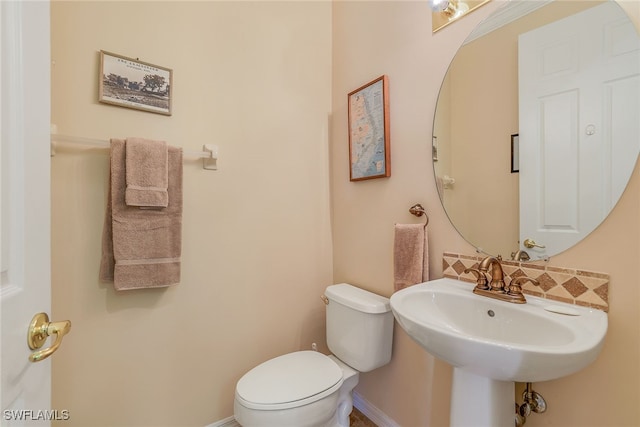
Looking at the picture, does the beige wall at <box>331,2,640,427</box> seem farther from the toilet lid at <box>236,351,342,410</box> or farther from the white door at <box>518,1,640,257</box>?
the toilet lid at <box>236,351,342,410</box>

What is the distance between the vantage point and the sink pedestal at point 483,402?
32.4 inches

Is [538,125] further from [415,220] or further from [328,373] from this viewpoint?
[328,373]

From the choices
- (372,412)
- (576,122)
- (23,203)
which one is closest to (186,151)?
(23,203)

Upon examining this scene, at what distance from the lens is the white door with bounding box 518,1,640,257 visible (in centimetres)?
76

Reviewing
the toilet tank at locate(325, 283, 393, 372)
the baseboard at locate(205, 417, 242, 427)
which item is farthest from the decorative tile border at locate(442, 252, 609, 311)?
the baseboard at locate(205, 417, 242, 427)

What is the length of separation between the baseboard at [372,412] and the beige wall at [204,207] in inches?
16.8

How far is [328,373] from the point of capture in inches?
48.5

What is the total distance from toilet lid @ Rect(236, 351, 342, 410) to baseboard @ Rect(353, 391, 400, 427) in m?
0.46

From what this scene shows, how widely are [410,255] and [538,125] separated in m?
0.66

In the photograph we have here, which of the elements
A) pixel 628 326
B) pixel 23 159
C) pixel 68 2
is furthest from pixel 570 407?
pixel 68 2

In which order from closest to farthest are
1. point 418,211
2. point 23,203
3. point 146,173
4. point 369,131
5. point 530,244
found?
point 23,203, point 530,244, point 146,173, point 418,211, point 369,131

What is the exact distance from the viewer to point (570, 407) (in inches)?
33.6

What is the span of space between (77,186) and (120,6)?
2.59 ft

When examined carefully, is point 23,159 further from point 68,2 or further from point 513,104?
point 513,104
